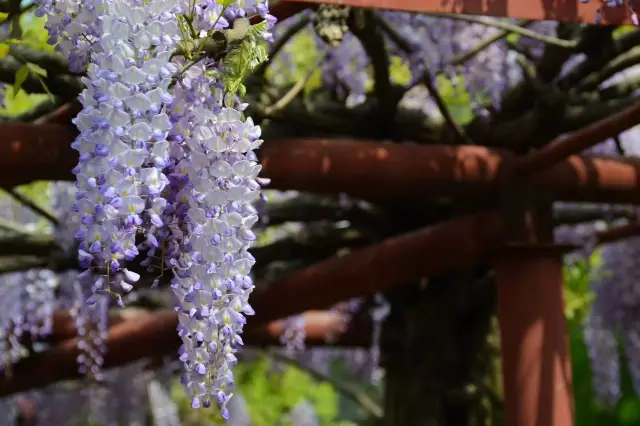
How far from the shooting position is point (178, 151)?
7.25 ft

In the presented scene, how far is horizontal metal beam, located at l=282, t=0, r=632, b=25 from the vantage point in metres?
2.74

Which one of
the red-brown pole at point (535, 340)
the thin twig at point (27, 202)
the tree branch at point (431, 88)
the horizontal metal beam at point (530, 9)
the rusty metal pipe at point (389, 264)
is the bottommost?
the red-brown pole at point (535, 340)

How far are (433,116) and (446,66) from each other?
0.22 metres

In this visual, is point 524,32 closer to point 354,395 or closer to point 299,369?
point 354,395

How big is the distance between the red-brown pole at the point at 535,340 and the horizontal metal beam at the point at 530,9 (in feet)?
3.69

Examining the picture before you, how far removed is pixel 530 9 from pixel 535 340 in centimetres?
140

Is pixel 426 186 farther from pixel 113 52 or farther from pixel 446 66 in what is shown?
pixel 113 52

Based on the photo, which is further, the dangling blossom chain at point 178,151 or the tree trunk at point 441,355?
the tree trunk at point 441,355

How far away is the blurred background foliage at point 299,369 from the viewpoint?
6.09m

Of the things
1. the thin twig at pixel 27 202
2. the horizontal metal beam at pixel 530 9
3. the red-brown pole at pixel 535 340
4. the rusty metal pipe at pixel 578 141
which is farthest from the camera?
the thin twig at pixel 27 202

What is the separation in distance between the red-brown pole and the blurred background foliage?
994 mm

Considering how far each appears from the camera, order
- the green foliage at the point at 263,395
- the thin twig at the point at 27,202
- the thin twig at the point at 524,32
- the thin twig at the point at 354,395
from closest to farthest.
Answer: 1. the thin twig at the point at 524,32
2. the thin twig at the point at 27,202
3. the thin twig at the point at 354,395
4. the green foliage at the point at 263,395

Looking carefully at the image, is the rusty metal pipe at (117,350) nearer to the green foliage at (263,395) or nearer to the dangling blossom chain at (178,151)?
the dangling blossom chain at (178,151)

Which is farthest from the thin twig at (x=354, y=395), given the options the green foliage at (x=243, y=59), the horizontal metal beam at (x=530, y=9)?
the green foliage at (x=243, y=59)
